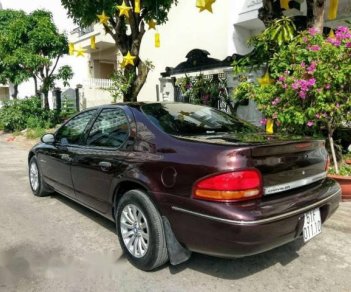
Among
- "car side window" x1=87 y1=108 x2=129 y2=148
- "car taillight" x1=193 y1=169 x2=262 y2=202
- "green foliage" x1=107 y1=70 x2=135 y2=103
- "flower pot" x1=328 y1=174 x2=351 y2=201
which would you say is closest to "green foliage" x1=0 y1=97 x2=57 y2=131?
"green foliage" x1=107 y1=70 x2=135 y2=103

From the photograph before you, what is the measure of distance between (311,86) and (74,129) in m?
3.16

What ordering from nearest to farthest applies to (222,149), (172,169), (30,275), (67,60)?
1. (222,149)
2. (172,169)
3. (30,275)
4. (67,60)

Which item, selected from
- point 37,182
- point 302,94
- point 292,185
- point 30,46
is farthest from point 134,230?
point 30,46

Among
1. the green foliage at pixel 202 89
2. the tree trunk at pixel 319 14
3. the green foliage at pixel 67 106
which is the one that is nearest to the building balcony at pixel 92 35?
the green foliage at pixel 67 106

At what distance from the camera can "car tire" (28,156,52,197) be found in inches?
219

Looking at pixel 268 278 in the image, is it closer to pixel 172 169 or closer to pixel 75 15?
pixel 172 169

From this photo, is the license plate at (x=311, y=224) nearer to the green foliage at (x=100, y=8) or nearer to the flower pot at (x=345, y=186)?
the flower pot at (x=345, y=186)

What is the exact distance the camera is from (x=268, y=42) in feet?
21.5

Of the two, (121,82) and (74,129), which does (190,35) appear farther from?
(74,129)

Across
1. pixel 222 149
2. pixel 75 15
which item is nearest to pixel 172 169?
pixel 222 149

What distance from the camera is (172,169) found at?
2.97 meters

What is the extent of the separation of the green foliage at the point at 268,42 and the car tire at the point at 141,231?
4.02 m

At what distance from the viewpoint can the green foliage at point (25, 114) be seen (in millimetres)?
16609

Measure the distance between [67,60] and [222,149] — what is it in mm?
22484
